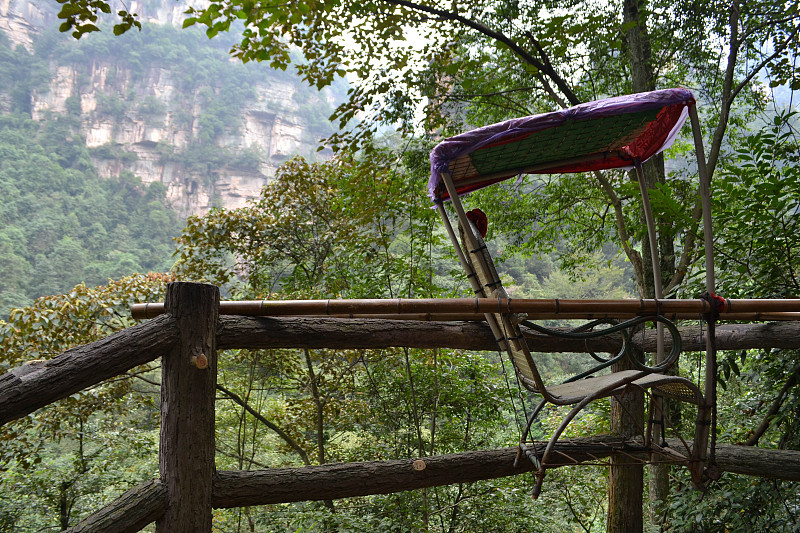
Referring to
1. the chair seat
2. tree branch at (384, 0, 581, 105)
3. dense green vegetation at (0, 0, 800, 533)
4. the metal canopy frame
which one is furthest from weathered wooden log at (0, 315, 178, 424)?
tree branch at (384, 0, 581, 105)

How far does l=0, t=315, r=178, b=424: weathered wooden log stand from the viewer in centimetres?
97

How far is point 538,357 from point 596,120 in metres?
11.4

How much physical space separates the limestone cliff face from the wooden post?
1306 inches

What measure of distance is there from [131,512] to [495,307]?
93cm

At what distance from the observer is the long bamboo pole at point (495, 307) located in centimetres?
132

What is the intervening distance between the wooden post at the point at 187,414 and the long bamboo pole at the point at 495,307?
0.14m

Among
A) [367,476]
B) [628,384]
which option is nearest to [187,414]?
[367,476]

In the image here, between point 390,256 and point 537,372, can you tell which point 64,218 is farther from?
point 537,372

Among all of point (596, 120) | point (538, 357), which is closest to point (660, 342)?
point (596, 120)

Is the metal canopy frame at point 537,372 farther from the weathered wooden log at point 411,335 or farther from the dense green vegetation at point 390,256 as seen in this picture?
the dense green vegetation at point 390,256

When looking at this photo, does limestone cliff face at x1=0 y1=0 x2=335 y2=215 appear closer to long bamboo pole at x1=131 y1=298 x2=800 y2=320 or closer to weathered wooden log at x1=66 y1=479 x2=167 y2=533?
long bamboo pole at x1=131 y1=298 x2=800 y2=320

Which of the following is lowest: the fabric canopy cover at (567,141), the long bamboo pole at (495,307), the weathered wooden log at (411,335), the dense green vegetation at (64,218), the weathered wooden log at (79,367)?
the weathered wooden log at (79,367)

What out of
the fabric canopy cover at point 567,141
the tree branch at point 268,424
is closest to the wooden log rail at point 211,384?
the fabric canopy cover at point 567,141

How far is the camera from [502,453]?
178cm
